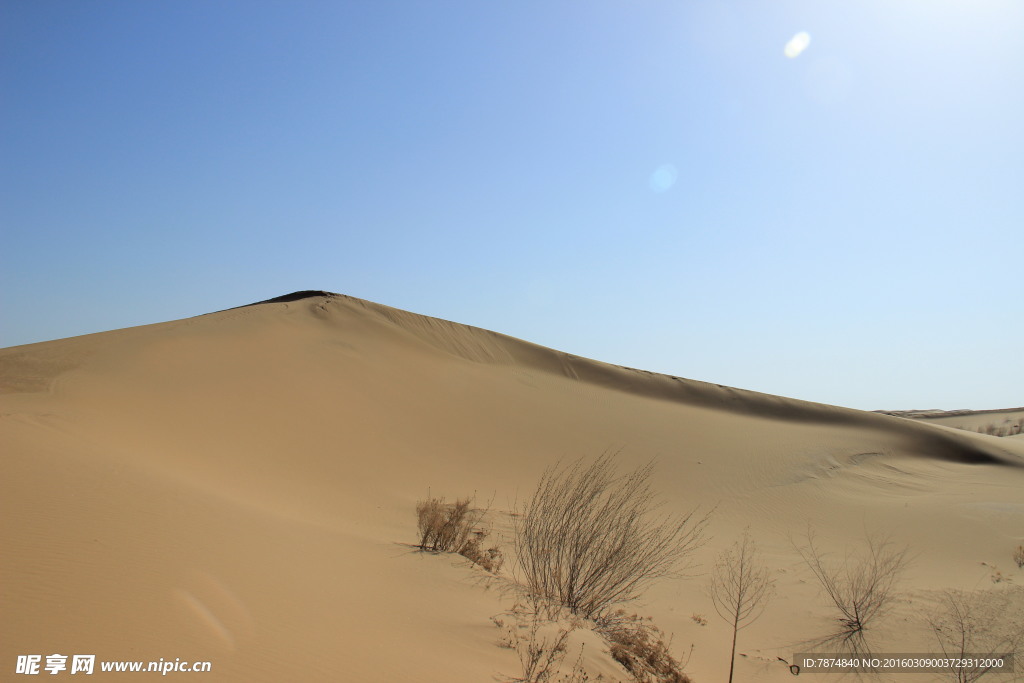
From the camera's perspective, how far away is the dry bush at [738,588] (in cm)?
738

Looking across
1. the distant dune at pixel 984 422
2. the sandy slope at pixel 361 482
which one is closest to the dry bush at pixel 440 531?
the sandy slope at pixel 361 482

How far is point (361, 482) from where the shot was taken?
11812 mm

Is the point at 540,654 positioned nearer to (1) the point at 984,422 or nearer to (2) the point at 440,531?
(2) the point at 440,531

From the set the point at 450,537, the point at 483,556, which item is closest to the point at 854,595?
the point at 483,556

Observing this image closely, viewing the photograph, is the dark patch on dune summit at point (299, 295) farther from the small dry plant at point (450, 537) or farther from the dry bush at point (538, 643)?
the dry bush at point (538, 643)

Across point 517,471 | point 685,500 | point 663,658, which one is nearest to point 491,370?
point 517,471

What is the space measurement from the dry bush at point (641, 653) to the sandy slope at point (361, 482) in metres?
0.30

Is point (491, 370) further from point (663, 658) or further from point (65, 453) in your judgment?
point (663, 658)

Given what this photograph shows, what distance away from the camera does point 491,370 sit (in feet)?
76.7

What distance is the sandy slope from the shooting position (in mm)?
4230

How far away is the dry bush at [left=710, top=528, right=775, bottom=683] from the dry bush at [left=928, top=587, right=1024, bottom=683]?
71.8 inches

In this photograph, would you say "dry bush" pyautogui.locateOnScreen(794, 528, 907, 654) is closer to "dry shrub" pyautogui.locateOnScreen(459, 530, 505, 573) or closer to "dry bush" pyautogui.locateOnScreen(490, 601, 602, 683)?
"dry bush" pyautogui.locateOnScreen(490, 601, 602, 683)

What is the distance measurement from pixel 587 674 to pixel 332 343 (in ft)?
57.7

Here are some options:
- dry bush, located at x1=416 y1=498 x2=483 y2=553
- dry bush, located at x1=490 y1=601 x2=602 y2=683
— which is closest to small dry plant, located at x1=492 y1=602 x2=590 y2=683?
dry bush, located at x1=490 y1=601 x2=602 y2=683
